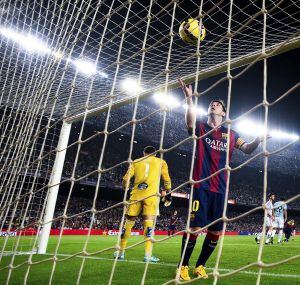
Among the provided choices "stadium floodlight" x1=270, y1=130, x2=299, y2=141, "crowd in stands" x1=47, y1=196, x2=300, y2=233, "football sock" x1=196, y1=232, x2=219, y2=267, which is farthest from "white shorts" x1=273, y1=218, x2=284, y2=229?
"stadium floodlight" x1=270, y1=130, x2=299, y2=141

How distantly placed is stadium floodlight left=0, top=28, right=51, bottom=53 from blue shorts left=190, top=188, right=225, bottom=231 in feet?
7.85

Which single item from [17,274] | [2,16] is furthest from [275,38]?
[17,274]

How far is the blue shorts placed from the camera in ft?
9.21

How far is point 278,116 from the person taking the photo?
890 inches

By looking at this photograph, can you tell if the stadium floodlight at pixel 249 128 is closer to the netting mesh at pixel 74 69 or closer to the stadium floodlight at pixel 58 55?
the netting mesh at pixel 74 69

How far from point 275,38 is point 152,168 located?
7.56 ft

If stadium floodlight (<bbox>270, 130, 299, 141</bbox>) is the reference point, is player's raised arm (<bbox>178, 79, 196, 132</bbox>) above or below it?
below

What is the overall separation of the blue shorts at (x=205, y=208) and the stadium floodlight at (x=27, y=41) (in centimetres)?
239

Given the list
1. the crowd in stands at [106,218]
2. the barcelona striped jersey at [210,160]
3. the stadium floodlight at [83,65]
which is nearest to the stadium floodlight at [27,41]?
the stadium floodlight at [83,65]

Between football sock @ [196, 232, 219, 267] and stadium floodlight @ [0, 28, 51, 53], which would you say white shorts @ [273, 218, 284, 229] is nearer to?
football sock @ [196, 232, 219, 267]

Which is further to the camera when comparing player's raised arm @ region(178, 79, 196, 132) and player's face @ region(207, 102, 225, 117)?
player's face @ region(207, 102, 225, 117)

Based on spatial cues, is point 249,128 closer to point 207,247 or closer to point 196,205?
point 207,247

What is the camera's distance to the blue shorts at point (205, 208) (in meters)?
2.81

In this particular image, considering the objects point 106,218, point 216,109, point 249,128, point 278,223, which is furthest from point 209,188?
point 249,128
